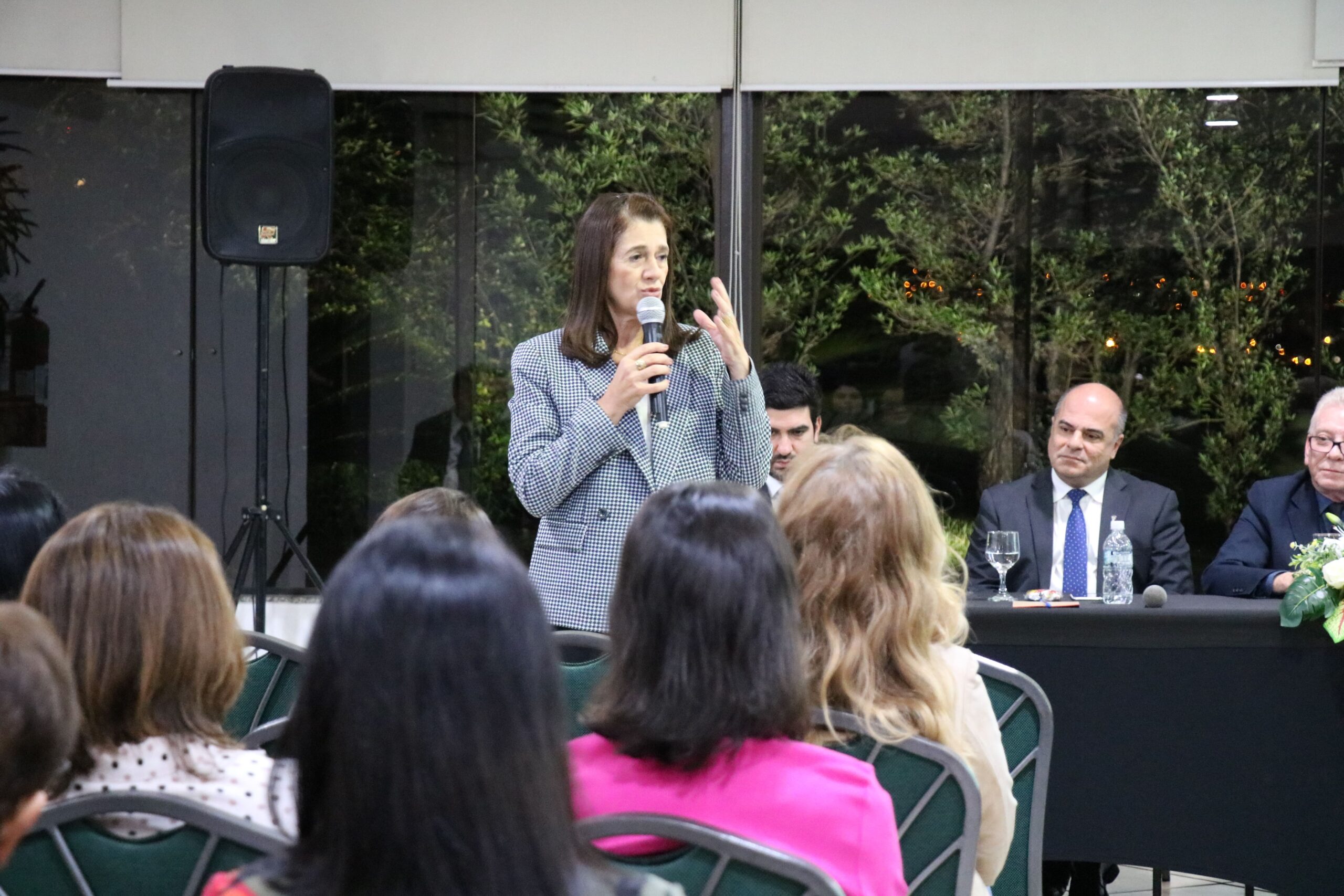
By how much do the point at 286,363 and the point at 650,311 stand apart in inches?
136

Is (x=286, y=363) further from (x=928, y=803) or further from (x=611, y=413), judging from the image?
(x=928, y=803)

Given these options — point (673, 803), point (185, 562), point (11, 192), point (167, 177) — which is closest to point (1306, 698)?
point (673, 803)

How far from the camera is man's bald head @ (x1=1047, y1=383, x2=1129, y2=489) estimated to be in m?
3.63

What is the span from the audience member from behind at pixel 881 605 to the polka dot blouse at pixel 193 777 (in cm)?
62

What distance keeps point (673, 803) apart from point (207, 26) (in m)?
4.53

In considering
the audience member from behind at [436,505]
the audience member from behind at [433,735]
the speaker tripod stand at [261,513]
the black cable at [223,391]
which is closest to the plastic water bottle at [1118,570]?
the audience member from behind at [436,505]

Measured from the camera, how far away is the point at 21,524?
6.80 ft

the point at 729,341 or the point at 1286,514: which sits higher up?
the point at 729,341

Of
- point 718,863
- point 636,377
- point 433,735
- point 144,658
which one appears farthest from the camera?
point 636,377

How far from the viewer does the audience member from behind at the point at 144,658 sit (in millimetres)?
1432

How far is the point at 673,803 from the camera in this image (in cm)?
132

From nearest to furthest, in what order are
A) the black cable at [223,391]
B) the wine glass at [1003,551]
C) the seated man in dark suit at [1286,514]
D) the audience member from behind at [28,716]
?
the audience member from behind at [28,716] < the wine glass at [1003,551] < the seated man in dark suit at [1286,514] < the black cable at [223,391]

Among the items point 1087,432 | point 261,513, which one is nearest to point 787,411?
point 1087,432

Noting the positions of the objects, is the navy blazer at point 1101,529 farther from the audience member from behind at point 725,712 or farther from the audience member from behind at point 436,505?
the audience member from behind at point 725,712
